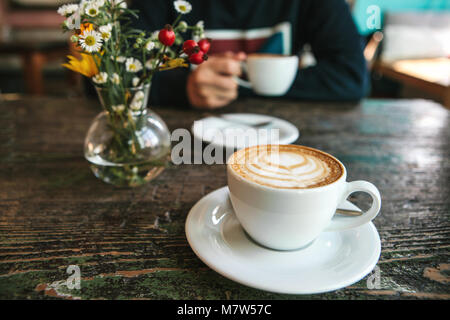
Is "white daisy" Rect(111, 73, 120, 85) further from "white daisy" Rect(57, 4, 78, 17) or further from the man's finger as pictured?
the man's finger

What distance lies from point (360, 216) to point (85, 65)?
1.38ft

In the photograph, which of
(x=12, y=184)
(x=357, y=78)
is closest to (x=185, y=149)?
(x=12, y=184)

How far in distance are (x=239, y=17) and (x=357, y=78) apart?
1.75ft

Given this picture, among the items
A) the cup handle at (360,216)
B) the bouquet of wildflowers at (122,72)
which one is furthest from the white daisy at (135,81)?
the cup handle at (360,216)

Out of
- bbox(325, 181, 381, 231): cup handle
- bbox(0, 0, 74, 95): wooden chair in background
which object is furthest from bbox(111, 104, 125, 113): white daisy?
bbox(0, 0, 74, 95): wooden chair in background

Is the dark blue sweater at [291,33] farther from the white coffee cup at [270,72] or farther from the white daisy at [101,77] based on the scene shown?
the white daisy at [101,77]

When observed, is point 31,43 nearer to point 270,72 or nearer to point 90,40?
point 270,72

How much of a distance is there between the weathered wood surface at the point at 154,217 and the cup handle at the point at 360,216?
0.05 meters

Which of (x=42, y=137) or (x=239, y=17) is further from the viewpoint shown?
(x=239, y=17)

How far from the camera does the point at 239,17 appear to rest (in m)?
1.35

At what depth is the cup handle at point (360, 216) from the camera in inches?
14.3

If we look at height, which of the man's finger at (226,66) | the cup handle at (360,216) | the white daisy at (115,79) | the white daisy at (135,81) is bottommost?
the cup handle at (360,216)

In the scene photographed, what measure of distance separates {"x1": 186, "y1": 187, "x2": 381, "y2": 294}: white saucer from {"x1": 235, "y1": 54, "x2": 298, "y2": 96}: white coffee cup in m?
0.53
